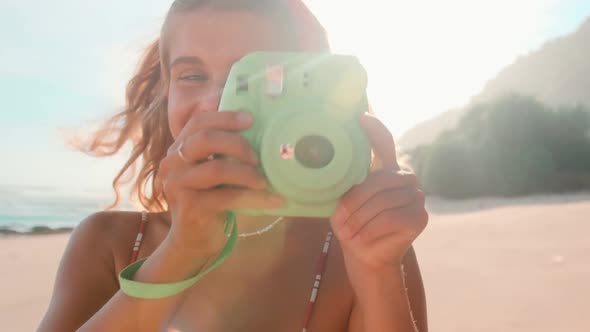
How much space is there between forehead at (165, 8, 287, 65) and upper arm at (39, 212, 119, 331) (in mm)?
718

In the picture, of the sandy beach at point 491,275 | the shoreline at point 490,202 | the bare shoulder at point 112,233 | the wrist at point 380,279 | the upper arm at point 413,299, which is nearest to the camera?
the wrist at point 380,279

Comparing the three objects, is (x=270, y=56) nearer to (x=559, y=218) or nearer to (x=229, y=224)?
(x=229, y=224)

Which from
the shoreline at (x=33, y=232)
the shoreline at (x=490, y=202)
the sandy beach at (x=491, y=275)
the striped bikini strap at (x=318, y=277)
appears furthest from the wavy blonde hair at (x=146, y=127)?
the shoreline at (x=490, y=202)

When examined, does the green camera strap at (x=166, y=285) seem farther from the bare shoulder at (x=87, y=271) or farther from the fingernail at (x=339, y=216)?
the bare shoulder at (x=87, y=271)

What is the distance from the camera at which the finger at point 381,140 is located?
1.22m

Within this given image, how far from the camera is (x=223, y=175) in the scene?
1175mm

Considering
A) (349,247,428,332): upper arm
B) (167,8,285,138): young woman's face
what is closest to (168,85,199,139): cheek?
(167,8,285,138): young woman's face

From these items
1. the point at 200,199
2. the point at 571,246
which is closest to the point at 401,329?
the point at 200,199

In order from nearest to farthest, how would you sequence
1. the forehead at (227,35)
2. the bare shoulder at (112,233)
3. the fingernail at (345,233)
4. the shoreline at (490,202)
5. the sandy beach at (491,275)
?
the fingernail at (345,233) → the forehead at (227,35) → the bare shoulder at (112,233) → the sandy beach at (491,275) → the shoreline at (490,202)

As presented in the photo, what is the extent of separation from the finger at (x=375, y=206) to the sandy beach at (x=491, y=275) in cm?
203

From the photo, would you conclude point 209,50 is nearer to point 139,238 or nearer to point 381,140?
point 381,140

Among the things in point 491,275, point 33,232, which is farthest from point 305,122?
point 33,232

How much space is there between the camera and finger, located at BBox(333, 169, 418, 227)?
120 cm

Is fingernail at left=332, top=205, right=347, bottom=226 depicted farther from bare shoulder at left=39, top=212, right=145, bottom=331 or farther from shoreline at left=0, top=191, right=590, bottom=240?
shoreline at left=0, top=191, right=590, bottom=240
